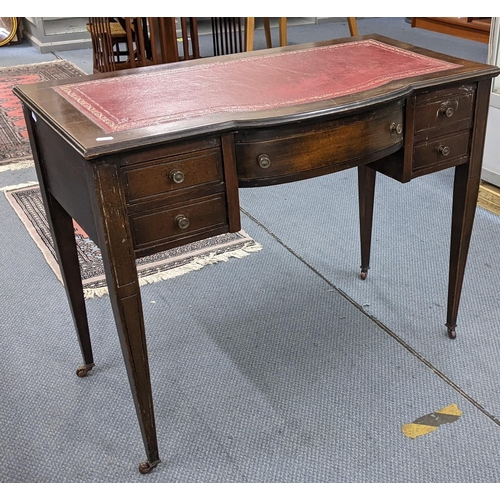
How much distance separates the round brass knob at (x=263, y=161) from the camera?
1.28m

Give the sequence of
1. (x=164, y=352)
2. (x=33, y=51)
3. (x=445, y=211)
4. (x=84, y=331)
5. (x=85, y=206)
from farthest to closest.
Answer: (x=33, y=51) < (x=445, y=211) < (x=164, y=352) < (x=84, y=331) < (x=85, y=206)

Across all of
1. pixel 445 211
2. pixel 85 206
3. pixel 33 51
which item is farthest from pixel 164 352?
pixel 33 51

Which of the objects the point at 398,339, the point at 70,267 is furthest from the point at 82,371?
the point at 398,339

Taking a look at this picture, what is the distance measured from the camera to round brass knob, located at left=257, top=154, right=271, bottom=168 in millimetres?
1277

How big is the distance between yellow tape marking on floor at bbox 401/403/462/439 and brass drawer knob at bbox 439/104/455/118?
71cm

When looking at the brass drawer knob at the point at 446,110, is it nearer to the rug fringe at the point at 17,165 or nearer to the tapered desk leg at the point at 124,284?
the tapered desk leg at the point at 124,284

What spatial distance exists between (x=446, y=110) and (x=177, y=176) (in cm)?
68

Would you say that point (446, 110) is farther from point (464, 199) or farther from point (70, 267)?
point (70, 267)

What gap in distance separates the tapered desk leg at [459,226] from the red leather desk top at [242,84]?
0.29 metres

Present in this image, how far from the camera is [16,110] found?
157 inches

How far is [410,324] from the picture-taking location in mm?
1928

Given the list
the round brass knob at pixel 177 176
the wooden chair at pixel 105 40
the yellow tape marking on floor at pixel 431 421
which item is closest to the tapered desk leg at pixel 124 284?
the round brass knob at pixel 177 176
